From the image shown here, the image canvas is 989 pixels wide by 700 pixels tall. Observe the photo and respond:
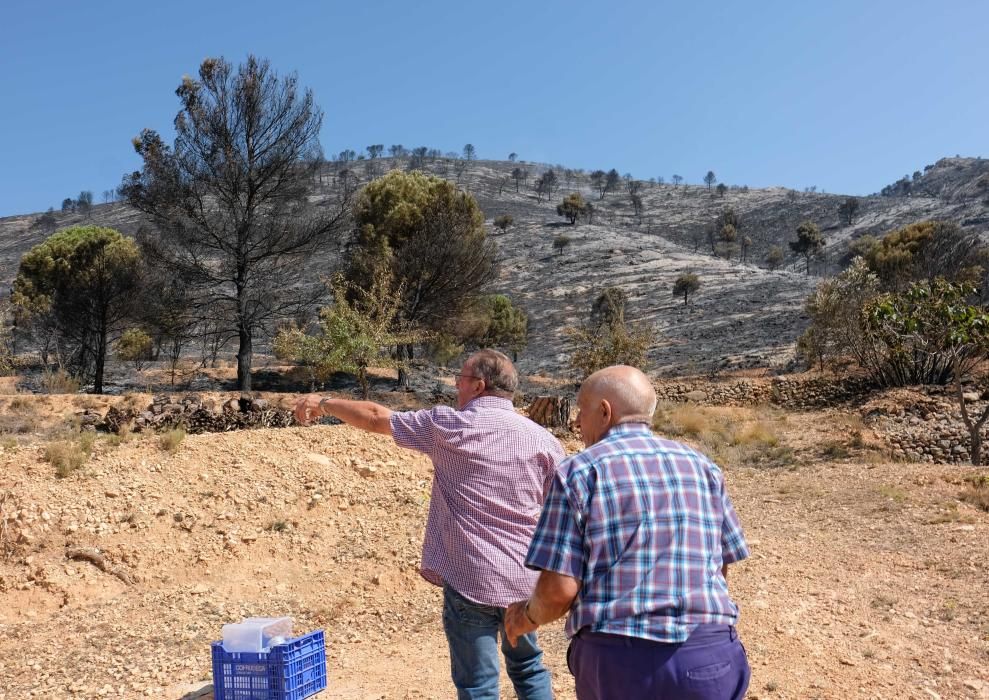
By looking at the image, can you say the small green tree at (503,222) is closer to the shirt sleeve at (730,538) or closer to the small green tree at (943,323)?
the small green tree at (943,323)

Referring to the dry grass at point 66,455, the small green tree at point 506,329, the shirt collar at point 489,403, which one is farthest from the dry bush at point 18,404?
the small green tree at point 506,329

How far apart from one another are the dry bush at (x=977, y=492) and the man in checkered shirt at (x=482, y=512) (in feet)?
26.2

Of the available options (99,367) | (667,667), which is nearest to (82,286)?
(99,367)

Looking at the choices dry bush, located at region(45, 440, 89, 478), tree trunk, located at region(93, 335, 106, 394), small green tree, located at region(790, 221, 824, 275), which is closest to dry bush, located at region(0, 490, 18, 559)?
dry bush, located at region(45, 440, 89, 478)

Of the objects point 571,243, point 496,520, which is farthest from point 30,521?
point 571,243

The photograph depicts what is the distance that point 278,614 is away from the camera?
6.02 metres

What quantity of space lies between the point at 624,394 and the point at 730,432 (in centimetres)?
1398

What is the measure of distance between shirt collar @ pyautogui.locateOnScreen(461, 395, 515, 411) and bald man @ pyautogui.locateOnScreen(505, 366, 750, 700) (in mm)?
871

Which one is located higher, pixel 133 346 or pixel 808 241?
pixel 808 241

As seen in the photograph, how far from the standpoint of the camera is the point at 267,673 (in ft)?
12.9

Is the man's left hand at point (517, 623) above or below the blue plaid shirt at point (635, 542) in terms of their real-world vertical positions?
below

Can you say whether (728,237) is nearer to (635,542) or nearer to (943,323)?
(943,323)

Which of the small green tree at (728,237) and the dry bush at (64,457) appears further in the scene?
the small green tree at (728,237)

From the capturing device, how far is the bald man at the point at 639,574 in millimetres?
1946
